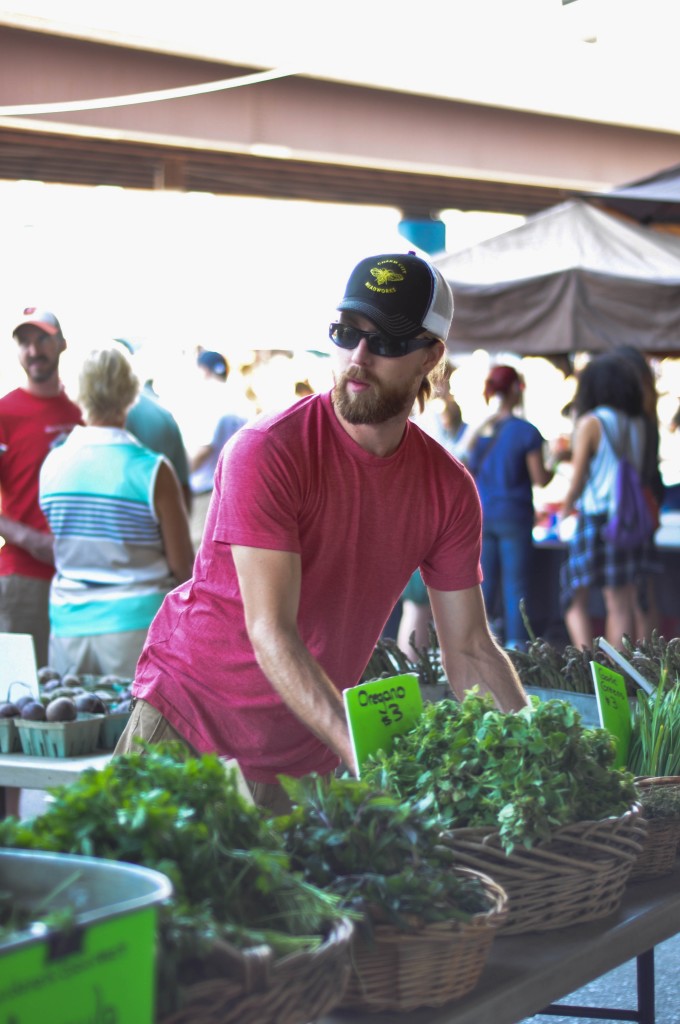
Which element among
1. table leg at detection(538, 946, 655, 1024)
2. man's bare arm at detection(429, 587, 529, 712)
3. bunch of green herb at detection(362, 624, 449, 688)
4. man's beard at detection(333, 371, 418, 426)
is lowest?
table leg at detection(538, 946, 655, 1024)

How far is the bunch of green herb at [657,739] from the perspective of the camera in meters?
2.14

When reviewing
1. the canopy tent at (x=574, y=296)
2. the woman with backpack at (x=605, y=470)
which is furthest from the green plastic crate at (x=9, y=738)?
the woman with backpack at (x=605, y=470)

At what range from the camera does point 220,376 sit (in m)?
7.07

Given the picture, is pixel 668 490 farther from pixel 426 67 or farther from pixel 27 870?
pixel 27 870

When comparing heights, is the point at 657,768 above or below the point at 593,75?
below

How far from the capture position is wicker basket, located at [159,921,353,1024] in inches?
43.1

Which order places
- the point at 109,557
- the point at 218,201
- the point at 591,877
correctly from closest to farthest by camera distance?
the point at 591,877 → the point at 109,557 → the point at 218,201

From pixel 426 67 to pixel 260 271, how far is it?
3136mm

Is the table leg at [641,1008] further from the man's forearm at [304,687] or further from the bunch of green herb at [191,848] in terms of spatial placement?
the bunch of green herb at [191,848]

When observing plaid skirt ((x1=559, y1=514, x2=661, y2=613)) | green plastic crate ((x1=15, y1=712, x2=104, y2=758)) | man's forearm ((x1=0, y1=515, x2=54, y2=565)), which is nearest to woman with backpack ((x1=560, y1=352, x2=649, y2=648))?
plaid skirt ((x1=559, y1=514, x2=661, y2=613))

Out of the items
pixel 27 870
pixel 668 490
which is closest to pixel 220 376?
pixel 668 490

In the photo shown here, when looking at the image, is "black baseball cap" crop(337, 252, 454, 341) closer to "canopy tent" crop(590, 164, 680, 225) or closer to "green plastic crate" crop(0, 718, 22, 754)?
"green plastic crate" crop(0, 718, 22, 754)

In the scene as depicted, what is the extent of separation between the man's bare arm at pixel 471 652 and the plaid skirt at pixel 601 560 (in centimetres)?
410

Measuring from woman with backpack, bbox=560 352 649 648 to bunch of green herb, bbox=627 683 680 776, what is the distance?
4.04m
